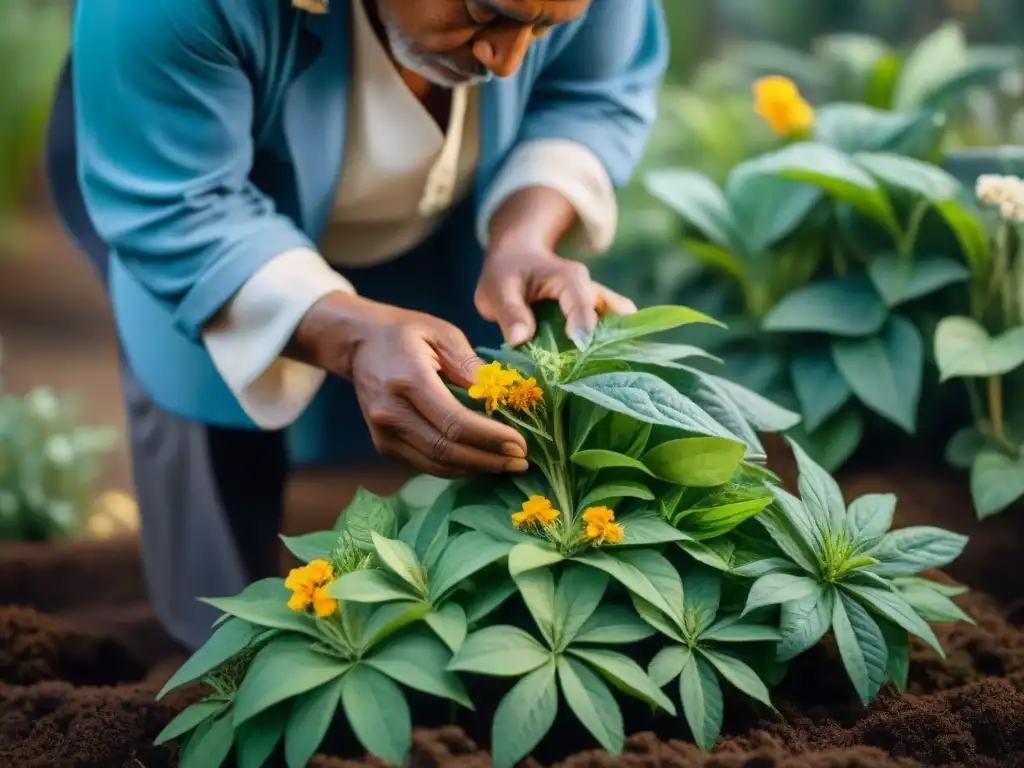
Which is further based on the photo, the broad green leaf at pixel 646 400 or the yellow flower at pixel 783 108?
the yellow flower at pixel 783 108

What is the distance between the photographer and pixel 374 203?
160cm

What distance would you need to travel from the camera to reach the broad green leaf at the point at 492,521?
1200 millimetres

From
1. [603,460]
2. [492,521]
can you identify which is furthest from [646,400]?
[492,521]

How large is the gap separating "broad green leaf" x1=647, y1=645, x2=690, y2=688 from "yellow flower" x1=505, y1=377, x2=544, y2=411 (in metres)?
0.27

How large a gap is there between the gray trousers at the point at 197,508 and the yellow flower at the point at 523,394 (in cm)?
62

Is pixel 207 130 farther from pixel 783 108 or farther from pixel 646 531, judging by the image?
pixel 783 108

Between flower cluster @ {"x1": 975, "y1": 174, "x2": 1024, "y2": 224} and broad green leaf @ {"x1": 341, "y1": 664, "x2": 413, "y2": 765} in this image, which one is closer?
broad green leaf @ {"x1": 341, "y1": 664, "x2": 413, "y2": 765}

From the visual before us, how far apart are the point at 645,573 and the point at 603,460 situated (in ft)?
0.39

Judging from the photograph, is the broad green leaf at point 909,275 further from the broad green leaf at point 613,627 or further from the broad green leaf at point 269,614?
the broad green leaf at point 269,614

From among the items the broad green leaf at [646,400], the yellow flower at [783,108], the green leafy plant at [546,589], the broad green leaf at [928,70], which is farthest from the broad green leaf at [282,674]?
the broad green leaf at [928,70]

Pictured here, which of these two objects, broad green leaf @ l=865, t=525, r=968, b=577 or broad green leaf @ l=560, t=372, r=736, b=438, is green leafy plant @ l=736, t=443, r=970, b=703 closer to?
broad green leaf @ l=865, t=525, r=968, b=577

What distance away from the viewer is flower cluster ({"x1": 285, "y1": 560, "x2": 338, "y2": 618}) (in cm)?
113

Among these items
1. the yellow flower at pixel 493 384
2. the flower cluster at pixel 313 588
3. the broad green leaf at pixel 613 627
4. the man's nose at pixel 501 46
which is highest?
the man's nose at pixel 501 46

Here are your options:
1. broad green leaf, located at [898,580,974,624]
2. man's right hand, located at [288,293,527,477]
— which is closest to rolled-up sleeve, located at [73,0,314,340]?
man's right hand, located at [288,293,527,477]
